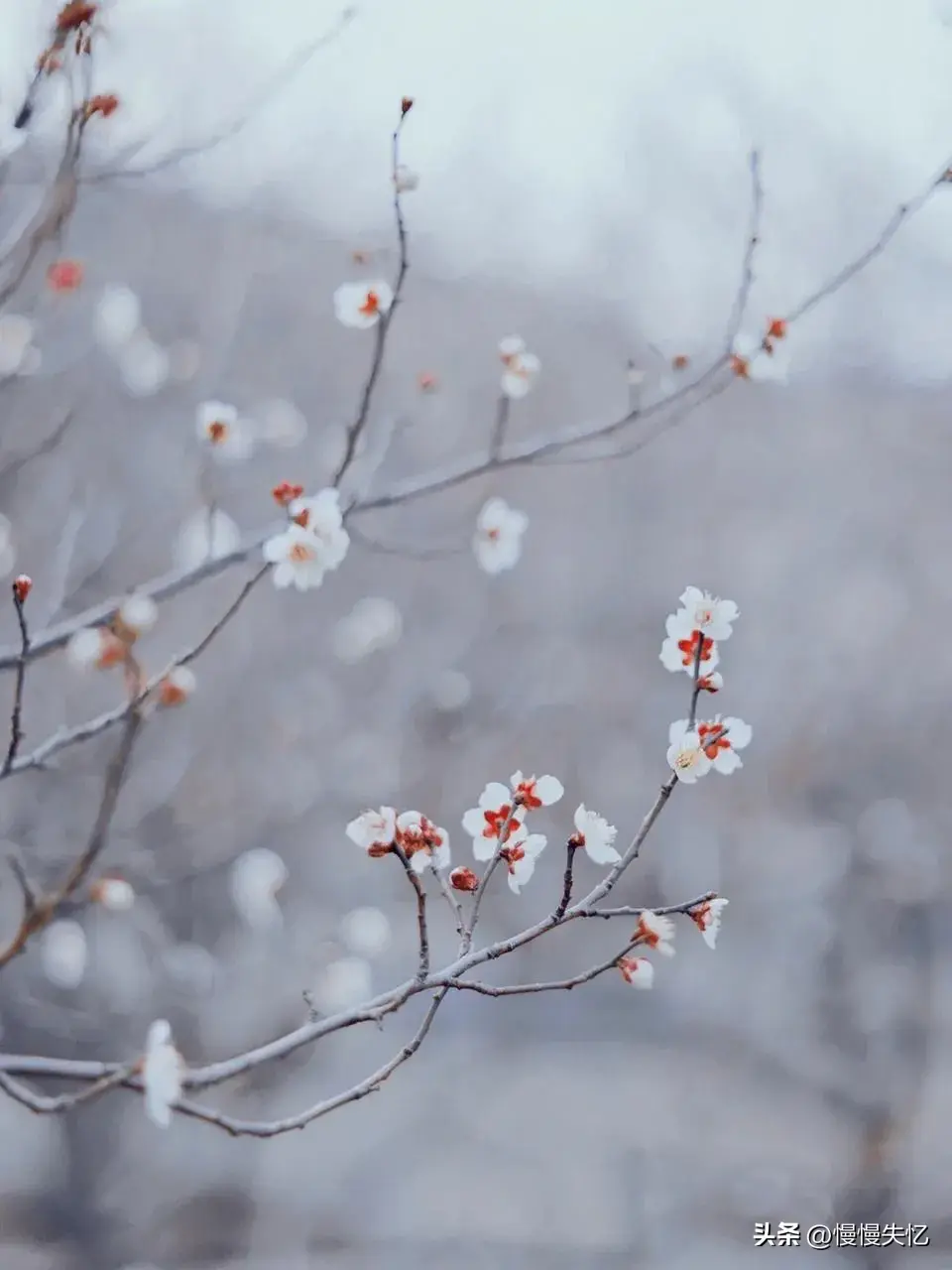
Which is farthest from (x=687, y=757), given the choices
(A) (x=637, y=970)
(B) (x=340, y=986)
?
(B) (x=340, y=986)

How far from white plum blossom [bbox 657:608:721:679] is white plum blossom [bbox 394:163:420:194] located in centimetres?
48

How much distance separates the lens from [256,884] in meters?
2.06

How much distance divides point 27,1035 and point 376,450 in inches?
57.3

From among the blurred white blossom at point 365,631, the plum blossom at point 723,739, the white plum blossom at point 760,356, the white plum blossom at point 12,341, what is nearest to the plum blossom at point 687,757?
the plum blossom at point 723,739

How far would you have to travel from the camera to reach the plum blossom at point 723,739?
0.71m

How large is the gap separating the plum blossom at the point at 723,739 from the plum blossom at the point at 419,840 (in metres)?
0.21

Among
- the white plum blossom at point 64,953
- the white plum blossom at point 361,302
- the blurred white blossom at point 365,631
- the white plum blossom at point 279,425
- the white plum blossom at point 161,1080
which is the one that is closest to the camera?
the white plum blossom at point 161,1080

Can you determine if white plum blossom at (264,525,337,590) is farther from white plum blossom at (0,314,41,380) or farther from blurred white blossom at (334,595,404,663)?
blurred white blossom at (334,595,404,663)

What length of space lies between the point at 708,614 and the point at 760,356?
497 millimetres

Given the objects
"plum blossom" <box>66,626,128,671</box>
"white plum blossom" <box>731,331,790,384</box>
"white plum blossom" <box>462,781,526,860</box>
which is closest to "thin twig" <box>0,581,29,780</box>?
"plum blossom" <box>66,626,128,671</box>

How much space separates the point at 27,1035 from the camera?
1850 mm

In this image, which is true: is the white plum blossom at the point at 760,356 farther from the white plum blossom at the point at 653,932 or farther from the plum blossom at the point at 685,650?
the white plum blossom at the point at 653,932

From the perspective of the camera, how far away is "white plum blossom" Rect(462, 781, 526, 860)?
0.72 meters

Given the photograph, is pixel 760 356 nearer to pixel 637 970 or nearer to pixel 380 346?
pixel 380 346
